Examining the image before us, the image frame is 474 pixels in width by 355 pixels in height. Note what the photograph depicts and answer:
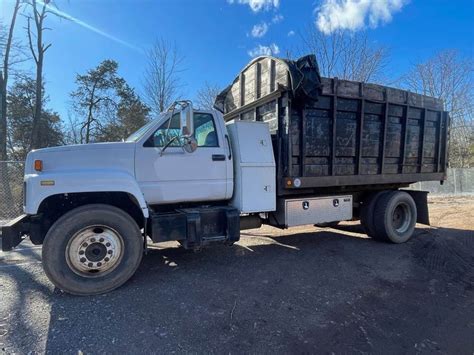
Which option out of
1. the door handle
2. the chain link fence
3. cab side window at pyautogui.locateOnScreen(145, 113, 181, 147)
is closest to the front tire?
cab side window at pyautogui.locateOnScreen(145, 113, 181, 147)

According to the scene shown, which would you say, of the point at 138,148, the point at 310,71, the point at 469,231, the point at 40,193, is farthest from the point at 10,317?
the point at 469,231

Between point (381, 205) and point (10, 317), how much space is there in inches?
253

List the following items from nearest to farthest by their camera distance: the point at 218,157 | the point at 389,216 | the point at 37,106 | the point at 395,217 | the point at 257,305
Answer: the point at 257,305 → the point at 218,157 → the point at 389,216 → the point at 395,217 → the point at 37,106

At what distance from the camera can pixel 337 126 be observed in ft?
19.0

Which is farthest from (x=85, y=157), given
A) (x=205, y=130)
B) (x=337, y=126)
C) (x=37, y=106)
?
(x=37, y=106)

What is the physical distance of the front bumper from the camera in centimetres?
380

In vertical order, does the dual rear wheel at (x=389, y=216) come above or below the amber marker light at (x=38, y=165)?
below

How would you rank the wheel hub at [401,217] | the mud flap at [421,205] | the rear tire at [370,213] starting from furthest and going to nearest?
the mud flap at [421,205]
the wheel hub at [401,217]
the rear tire at [370,213]

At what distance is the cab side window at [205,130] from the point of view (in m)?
4.92

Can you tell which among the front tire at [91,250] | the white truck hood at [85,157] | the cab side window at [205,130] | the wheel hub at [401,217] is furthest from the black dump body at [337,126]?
the front tire at [91,250]

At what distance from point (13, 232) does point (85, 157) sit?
1253 mm

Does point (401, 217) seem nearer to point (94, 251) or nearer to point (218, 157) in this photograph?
point (218, 157)

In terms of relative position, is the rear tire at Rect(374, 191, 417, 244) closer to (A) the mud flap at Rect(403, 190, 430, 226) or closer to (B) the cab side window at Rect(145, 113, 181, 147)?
(A) the mud flap at Rect(403, 190, 430, 226)

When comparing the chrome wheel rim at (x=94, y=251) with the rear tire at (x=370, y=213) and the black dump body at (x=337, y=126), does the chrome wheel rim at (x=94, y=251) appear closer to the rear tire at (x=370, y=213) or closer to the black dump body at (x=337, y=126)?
the black dump body at (x=337, y=126)
